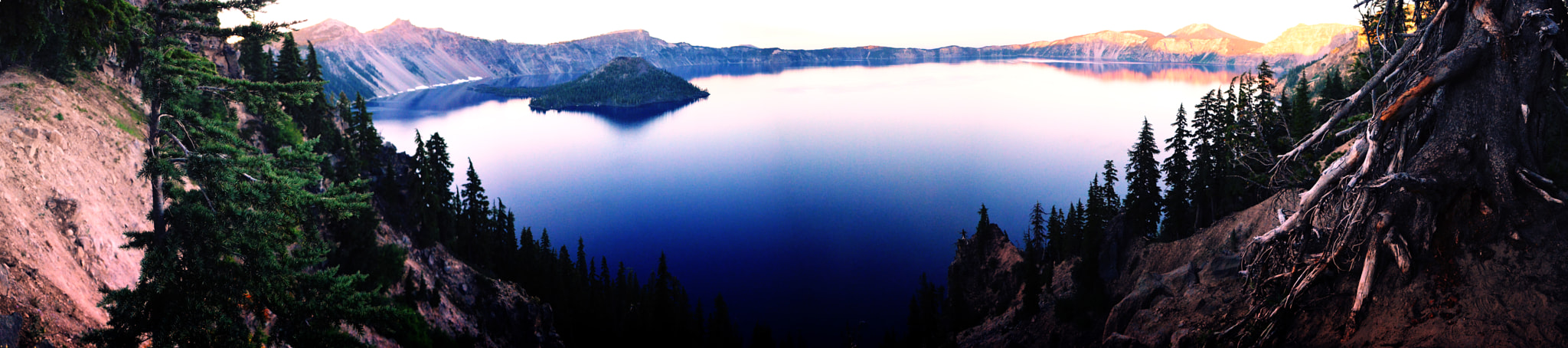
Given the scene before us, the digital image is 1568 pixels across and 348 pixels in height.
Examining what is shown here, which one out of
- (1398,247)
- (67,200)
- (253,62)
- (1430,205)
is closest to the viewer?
(1430,205)

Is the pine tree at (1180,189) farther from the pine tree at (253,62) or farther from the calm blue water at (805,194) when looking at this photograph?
the pine tree at (253,62)

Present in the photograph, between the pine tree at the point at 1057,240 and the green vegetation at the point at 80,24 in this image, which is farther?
the pine tree at the point at 1057,240

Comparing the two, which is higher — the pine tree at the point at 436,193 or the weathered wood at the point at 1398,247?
the weathered wood at the point at 1398,247

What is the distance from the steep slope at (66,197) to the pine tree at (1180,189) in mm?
56271

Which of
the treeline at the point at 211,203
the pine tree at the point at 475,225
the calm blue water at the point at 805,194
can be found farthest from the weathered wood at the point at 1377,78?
the pine tree at the point at 475,225

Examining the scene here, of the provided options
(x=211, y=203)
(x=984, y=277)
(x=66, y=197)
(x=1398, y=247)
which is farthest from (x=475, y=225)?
(x=1398, y=247)

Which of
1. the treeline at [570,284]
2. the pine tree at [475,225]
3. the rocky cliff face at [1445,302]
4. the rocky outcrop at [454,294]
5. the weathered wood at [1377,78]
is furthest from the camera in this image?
the pine tree at [475,225]

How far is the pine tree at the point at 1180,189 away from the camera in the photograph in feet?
162

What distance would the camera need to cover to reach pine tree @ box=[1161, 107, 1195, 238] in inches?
1940

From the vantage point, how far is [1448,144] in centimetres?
864

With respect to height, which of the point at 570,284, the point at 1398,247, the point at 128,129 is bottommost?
the point at 570,284

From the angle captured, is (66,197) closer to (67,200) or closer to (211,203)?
(67,200)

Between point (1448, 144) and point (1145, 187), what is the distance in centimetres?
4652

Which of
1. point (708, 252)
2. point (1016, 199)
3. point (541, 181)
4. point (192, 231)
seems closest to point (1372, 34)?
point (192, 231)
